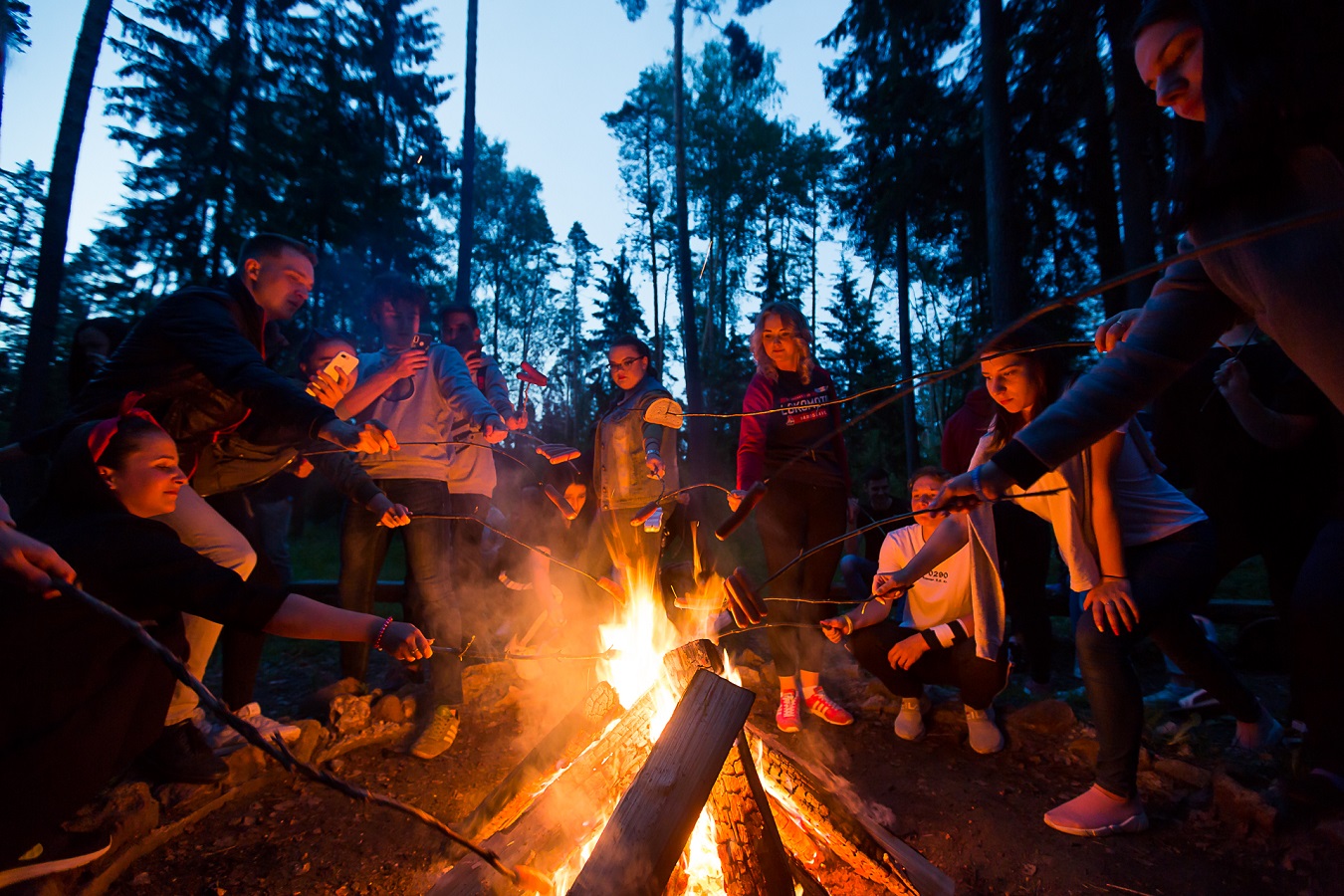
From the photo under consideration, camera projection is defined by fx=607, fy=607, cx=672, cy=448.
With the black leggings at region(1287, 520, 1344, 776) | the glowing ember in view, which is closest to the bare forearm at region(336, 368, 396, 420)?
the glowing ember

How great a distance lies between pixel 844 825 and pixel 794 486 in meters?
1.87

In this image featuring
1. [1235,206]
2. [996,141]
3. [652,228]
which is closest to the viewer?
[1235,206]

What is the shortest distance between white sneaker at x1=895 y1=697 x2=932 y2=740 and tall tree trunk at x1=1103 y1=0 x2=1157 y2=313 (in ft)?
20.4

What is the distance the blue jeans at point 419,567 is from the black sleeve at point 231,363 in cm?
107

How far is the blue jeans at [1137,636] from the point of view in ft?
7.92

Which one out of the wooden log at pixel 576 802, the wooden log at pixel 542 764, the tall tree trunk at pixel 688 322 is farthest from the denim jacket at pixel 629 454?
the tall tree trunk at pixel 688 322

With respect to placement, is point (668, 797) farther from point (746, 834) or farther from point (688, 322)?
point (688, 322)

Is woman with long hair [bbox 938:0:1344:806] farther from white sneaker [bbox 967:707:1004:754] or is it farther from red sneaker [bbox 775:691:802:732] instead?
red sneaker [bbox 775:691:802:732]

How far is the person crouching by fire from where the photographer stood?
4.51 metres

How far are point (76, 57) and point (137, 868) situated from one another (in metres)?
8.18

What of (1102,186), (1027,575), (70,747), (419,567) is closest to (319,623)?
(70,747)

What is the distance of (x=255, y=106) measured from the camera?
11938 mm

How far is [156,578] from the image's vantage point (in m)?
2.01

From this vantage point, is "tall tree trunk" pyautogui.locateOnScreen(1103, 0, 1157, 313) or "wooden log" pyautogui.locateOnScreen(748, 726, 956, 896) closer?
"wooden log" pyautogui.locateOnScreen(748, 726, 956, 896)
